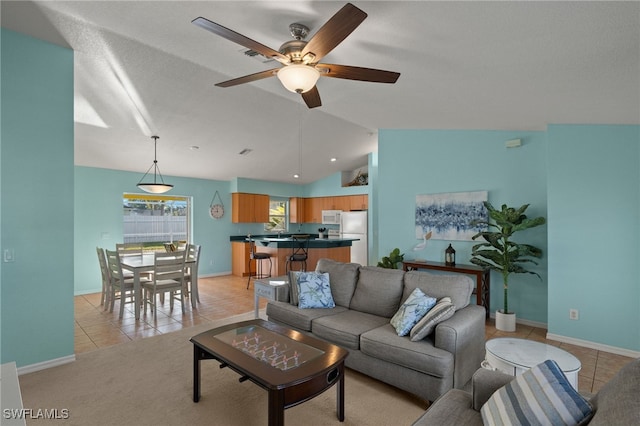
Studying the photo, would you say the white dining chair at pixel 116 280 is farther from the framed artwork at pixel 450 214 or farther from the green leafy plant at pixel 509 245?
the green leafy plant at pixel 509 245

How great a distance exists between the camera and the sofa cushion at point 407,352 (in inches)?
89.0

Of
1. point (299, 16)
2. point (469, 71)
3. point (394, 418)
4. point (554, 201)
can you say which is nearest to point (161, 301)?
point (394, 418)

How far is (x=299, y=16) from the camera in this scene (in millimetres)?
2104

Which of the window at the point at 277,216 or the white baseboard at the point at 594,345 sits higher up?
the window at the point at 277,216

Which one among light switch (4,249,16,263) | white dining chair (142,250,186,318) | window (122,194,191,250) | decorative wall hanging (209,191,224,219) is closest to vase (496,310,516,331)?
white dining chair (142,250,186,318)

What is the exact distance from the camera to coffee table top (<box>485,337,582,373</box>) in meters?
1.92

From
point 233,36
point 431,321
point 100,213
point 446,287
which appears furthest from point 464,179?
point 100,213

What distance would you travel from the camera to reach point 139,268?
446cm

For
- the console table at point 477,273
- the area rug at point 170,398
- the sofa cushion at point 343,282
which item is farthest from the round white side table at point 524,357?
the console table at point 477,273

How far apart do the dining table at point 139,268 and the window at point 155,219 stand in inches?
70.3

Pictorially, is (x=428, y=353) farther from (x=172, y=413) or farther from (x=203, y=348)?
(x=172, y=413)

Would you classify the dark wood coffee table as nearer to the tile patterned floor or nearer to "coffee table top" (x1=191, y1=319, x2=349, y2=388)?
"coffee table top" (x1=191, y1=319, x2=349, y2=388)

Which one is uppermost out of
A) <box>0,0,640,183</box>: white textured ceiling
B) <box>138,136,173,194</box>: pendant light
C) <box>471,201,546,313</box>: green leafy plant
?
<box>0,0,640,183</box>: white textured ceiling

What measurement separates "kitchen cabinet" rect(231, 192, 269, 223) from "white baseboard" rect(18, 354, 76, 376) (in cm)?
496
